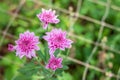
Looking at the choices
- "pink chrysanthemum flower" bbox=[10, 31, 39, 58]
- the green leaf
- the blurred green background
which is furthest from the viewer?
the blurred green background

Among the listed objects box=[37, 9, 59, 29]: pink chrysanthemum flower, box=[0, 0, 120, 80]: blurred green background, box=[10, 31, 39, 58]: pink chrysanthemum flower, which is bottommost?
box=[0, 0, 120, 80]: blurred green background

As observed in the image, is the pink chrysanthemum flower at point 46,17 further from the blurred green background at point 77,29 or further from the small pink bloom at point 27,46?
the blurred green background at point 77,29

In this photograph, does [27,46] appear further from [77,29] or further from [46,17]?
[77,29]

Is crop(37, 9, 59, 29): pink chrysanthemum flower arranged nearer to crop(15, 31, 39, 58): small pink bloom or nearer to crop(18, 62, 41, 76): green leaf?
crop(15, 31, 39, 58): small pink bloom

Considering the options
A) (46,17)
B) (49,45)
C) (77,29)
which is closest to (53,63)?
(49,45)

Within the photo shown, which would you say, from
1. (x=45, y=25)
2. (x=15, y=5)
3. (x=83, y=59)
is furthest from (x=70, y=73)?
(x=45, y=25)

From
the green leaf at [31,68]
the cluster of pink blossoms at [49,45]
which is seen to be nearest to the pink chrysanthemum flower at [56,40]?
the cluster of pink blossoms at [49,45]

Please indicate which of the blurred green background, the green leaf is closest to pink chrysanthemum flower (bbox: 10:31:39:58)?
the green leaf
